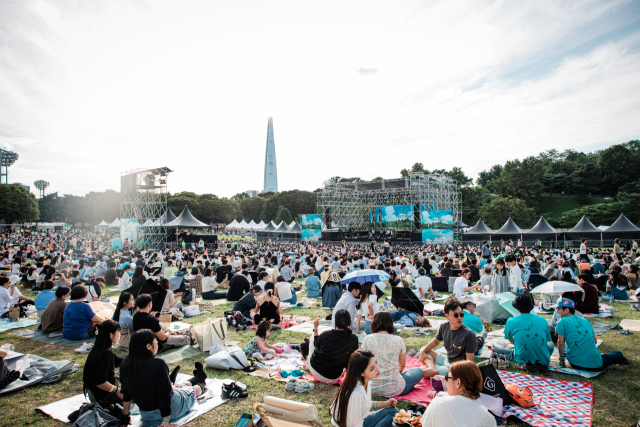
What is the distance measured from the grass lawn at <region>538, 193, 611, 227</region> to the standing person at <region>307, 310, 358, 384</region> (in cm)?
5568

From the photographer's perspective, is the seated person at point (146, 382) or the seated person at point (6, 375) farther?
the seated person at point (6, 375)

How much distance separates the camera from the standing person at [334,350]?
4172 mm

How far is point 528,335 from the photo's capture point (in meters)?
4.65

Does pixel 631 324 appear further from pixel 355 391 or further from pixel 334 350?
pixel 355 391

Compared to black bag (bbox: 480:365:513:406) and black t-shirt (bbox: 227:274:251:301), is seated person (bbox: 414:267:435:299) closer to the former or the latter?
black t-shirt (bbox: 227:274:251:301)

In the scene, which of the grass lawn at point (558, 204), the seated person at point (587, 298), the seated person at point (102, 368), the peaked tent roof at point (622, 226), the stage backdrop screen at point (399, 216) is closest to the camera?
the seated person at point (102, 368)

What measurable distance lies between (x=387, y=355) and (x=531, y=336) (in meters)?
2.26

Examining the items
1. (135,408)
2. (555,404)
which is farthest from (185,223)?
(555,404)

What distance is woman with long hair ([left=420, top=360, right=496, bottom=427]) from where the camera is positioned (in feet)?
7.26

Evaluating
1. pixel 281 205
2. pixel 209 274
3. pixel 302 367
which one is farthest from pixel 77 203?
pixel 302 367

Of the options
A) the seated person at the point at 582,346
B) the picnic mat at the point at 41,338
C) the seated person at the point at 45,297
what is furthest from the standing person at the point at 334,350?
the seated person at the point at 45,297

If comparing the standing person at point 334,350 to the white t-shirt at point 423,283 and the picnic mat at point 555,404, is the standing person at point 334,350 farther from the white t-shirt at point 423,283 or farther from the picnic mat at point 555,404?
the white t-shirt at point 423,283

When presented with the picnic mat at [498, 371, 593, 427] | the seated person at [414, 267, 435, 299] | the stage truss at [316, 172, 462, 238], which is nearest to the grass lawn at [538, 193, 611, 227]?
the stage truss at [316, 172, 462, 238]

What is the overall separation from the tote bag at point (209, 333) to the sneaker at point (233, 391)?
65.2 inches
